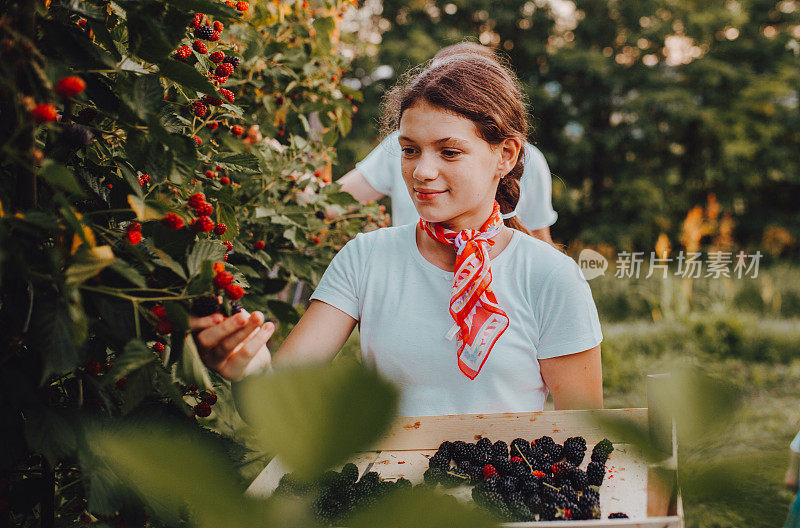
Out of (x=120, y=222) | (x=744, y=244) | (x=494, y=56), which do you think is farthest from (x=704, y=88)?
(x=120, y=222)

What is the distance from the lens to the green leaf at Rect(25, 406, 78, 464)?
765mm

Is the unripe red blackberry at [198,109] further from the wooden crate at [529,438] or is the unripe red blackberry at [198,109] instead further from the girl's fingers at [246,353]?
the wooden crate at [529,438]

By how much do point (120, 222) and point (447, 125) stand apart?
2.65ft

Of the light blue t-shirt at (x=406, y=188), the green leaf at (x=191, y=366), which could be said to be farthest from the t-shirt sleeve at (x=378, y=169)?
the green leaf at (x=191, y=366)

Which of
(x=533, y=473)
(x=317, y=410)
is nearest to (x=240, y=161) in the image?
(x=533, y=473)

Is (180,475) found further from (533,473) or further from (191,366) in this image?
(533,473)

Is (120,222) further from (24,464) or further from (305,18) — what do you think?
(305,18)

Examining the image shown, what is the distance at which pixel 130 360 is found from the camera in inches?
28.3

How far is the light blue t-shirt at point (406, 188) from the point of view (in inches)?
105

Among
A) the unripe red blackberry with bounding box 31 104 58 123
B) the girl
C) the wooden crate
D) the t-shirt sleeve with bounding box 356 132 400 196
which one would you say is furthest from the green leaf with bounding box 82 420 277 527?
the t-shirt sleeve with bounding box 356 132 400 196

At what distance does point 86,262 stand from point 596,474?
0.85m

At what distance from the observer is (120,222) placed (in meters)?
1.09

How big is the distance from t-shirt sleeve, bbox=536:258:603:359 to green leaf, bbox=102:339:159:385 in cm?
110

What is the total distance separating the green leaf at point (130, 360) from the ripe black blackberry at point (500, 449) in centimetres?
68
